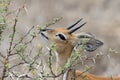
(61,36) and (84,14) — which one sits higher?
(84,14)

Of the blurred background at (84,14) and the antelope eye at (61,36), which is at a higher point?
the blurred background at (84,14)

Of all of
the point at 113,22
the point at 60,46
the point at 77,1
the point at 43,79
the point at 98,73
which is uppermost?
the point at 77,1

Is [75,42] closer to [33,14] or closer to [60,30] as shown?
[60,30]

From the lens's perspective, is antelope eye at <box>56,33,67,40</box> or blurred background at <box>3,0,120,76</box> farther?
blurred background at <box>3,0,120,76</box>

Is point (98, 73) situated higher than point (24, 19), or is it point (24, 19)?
point (24, 19)

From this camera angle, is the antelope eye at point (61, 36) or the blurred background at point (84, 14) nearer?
the antelope eye at point (61, 36)

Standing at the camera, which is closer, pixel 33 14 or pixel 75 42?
pixel 75 42

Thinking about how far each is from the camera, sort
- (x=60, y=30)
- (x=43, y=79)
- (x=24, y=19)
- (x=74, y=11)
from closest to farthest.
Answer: (x=43, y=79) → (x=60, y=30) → (x=24, y=19) → (x=74, y=11)

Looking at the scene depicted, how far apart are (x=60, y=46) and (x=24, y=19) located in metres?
5.30

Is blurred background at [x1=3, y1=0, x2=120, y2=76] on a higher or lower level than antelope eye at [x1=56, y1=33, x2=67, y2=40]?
higher

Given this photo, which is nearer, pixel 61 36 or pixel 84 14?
pixel 61 36

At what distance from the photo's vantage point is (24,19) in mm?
12430

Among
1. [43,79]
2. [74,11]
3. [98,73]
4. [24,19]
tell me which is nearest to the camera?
[43,79]

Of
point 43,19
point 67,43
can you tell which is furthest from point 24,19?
point 67,43
